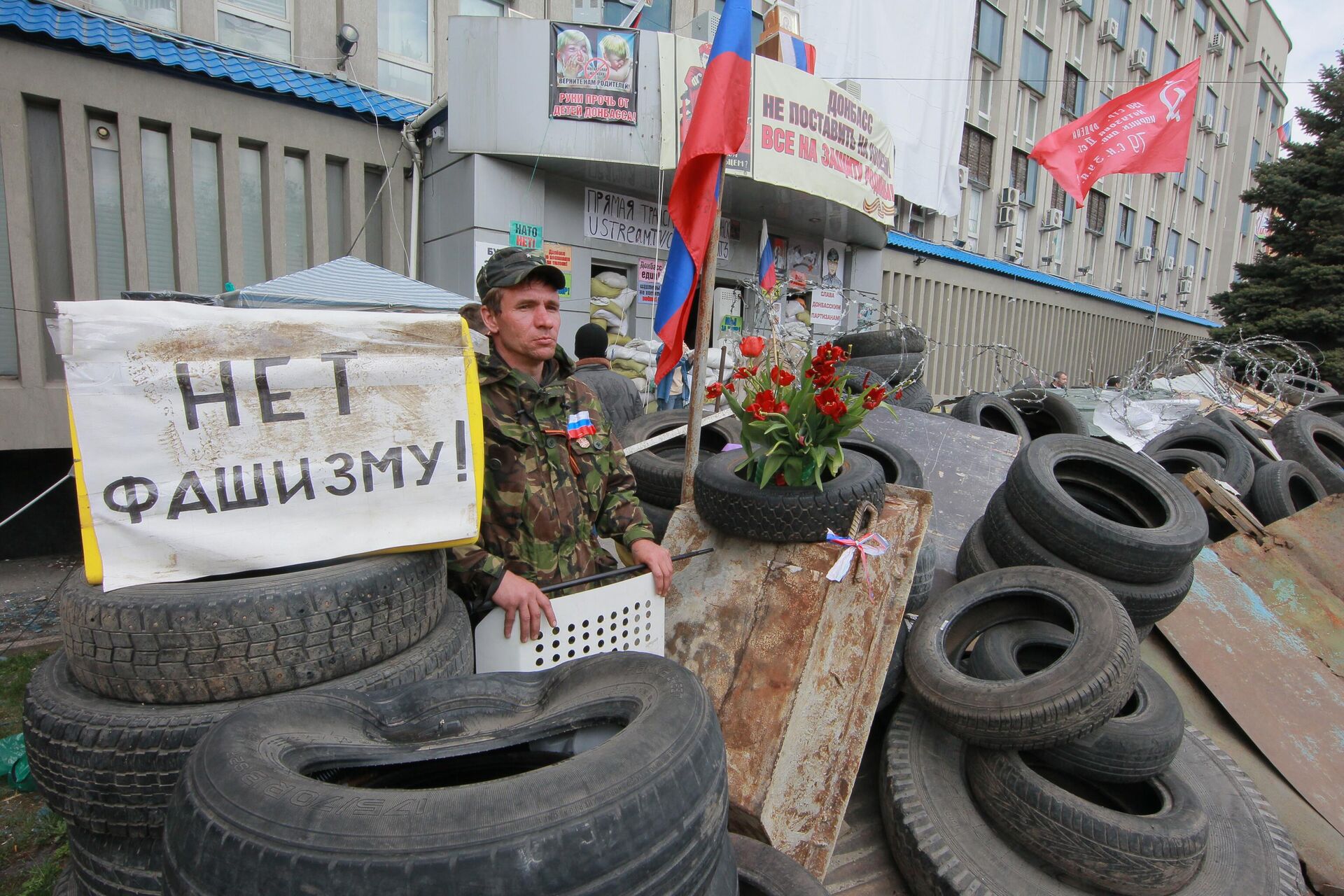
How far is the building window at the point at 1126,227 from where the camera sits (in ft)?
73.6

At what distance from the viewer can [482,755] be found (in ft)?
5.25

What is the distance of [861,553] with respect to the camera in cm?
260

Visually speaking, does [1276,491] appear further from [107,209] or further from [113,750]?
[107,209]

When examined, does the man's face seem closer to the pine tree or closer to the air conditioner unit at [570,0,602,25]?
the air conditioner unit at [570,0,602,25]

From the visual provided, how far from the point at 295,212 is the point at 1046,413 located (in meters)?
8.09

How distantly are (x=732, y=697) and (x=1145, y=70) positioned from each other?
2665 cm

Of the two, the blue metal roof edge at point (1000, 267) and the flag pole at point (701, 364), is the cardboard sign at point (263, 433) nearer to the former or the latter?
the flag pole at point (701, 364)

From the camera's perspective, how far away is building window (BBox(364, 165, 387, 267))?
7926mm

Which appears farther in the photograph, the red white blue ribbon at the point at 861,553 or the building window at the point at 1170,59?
the building window at the point at 1170,59

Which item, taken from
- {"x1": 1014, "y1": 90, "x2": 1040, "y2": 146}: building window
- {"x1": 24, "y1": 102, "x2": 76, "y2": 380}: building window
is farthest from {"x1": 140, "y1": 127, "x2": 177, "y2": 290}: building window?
{"x1": 1014, "y1": 90, "x2": 1040, "y2": 146}: building window

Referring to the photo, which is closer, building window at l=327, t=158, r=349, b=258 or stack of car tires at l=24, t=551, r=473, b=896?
stack of car tires at l=24, t=551, r=473, b=896

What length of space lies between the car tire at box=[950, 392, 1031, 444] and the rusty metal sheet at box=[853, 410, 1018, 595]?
907 mm

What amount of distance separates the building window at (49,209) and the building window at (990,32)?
1678cm

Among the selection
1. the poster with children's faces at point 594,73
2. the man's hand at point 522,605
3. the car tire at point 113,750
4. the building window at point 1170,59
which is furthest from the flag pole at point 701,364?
the building window at point 1170,59
